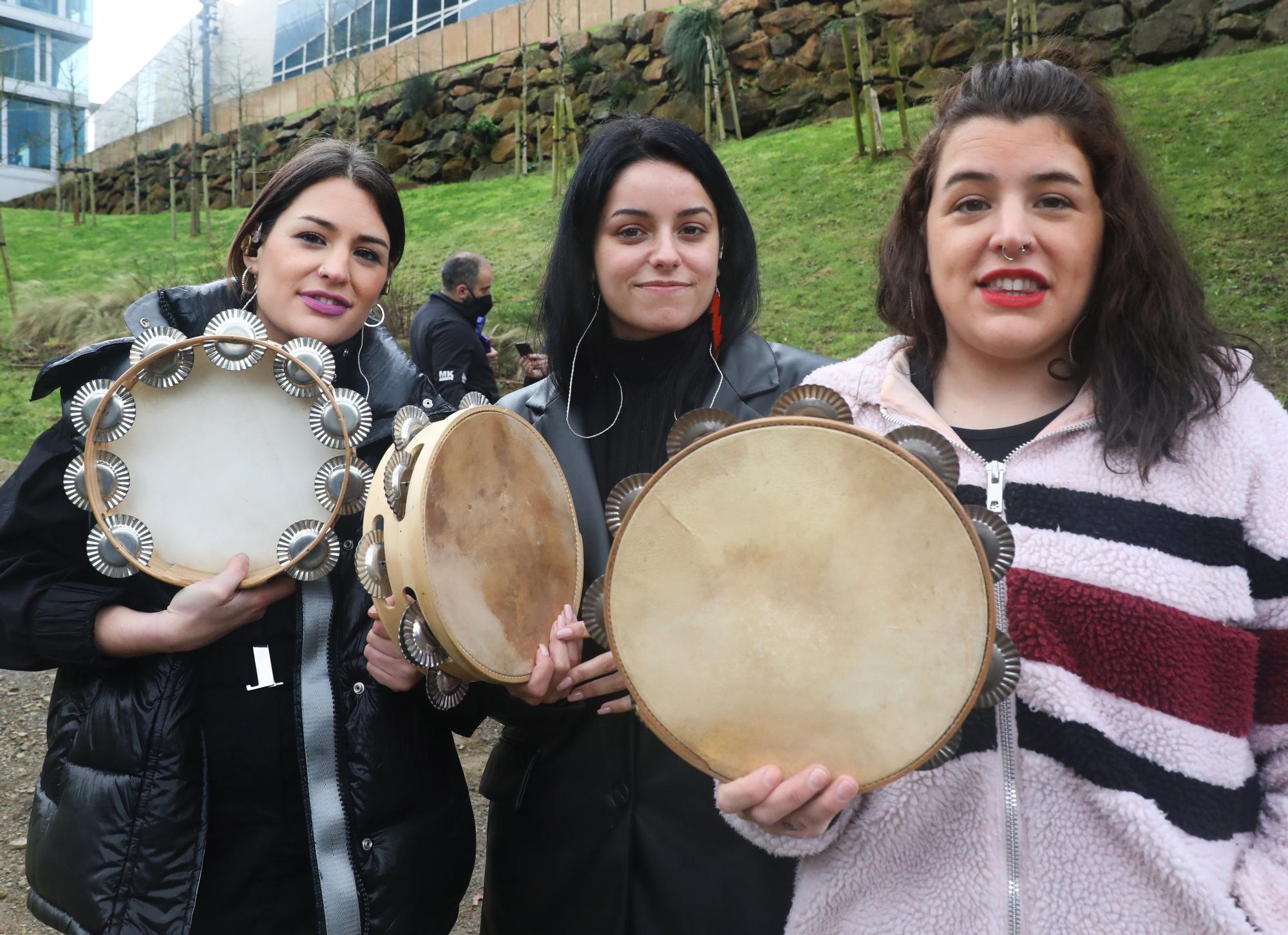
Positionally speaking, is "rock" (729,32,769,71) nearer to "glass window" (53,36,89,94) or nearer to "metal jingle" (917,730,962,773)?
"metal jingle" (917,730,962,773)

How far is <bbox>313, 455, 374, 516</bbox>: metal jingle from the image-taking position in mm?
1686

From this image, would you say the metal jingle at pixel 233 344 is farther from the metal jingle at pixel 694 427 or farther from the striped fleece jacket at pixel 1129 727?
the striped fleece jacket at pixel 1129 727

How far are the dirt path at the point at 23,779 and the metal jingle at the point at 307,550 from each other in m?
1.40

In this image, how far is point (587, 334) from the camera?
2047 millimetres

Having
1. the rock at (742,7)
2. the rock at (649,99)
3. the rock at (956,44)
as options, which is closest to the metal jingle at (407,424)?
the rock at (956,44)

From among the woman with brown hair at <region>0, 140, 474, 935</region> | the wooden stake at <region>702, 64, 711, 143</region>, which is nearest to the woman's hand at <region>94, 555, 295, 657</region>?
the woman with brown hair at <region>0, 140, 474, 935</region>

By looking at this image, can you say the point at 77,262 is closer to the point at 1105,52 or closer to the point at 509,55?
the point at 509,55

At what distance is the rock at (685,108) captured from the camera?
59.8ft

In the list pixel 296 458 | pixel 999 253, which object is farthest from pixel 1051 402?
pixel 296 458

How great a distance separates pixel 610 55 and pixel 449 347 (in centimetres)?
1669

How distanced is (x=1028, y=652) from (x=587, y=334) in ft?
3.89

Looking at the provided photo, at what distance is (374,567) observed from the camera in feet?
5.17

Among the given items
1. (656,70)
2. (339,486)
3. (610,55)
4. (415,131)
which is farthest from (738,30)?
(339,486)

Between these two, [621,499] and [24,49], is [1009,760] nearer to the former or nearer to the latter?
[621,499]
